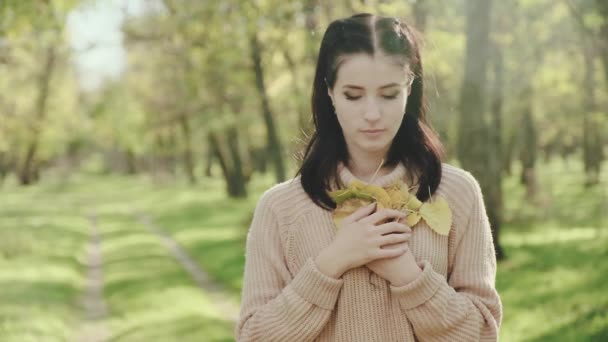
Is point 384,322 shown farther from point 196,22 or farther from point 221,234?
point 221,234

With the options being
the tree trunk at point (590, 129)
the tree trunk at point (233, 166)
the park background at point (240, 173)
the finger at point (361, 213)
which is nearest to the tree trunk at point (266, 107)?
the park background at point (240, 173)

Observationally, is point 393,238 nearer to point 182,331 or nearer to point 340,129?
point 340,129

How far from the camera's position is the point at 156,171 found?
62250mm

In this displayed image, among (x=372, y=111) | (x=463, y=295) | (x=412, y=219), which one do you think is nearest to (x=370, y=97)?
(x=372, y=111)

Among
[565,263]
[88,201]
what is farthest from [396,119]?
[88,201]

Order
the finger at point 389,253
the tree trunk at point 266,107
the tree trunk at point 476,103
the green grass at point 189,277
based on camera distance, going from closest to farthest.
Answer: the finger at point 389,253 < the green grass at point 189,277 < the tree trunk at point 476,103 < the tree trunk at point 266,107

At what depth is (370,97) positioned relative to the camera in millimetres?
2656

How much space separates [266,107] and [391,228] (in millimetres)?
18649

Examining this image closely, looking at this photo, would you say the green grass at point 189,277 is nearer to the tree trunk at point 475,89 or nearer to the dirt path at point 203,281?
the dirt path at point 203,281

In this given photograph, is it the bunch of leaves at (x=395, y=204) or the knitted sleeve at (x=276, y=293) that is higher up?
the bunch of leaves at (x=395, y=204)

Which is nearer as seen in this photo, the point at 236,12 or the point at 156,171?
the point at 236,12

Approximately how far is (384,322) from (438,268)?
0.27m

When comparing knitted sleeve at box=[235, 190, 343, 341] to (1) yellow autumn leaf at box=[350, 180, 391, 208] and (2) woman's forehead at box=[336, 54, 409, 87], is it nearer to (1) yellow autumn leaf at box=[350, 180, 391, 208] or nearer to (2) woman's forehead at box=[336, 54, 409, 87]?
(1) yellow autumn leaf at box=[350, 180, 391, 208]

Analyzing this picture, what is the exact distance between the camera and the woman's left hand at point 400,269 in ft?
8.51
